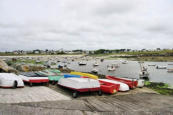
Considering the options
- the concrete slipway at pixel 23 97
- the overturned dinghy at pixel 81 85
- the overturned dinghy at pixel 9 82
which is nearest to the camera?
the concrete slipway at pixel 23 97

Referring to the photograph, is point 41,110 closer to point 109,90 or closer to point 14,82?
point 14,82

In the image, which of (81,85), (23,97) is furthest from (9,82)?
(81,85)

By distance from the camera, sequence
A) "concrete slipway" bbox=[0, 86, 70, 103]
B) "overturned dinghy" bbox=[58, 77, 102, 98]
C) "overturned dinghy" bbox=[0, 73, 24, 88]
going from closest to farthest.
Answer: "concrete slipway" bbox=[0, 86, 70, 103] → "overturned dinghy" bbox=[58, 77, 102, 98] → "overturned dinghy" bbox=[0, 73, 24, 88]

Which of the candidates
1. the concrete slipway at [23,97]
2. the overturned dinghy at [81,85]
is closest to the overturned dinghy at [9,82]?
the concrete slipway at [23,97]

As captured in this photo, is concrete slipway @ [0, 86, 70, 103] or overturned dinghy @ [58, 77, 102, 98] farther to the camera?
overturned dinghy @ [58, 77, 102, 98]

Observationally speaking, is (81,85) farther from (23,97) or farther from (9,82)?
(9,82)

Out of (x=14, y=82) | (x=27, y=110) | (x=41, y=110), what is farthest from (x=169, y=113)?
(x=14, y=82)

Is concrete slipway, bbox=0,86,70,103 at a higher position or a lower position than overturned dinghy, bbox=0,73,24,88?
lower

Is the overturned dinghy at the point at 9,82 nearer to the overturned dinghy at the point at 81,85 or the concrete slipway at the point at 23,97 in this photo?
the concrete slipway at the point at 23,97

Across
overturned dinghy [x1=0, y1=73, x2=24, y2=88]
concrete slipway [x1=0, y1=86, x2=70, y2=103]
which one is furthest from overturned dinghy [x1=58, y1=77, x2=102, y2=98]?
overturned dinghy [x1=0, y1=73, x2=24, y2=88]

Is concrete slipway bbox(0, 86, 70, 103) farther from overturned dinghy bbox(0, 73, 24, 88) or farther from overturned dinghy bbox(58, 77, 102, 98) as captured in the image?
overturned dinghy bbox(58, 77, 102, 98)

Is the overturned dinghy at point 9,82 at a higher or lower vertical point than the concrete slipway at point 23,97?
higher

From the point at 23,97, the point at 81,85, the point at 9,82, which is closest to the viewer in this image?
the point at 23,97

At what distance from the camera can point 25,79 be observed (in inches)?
538
